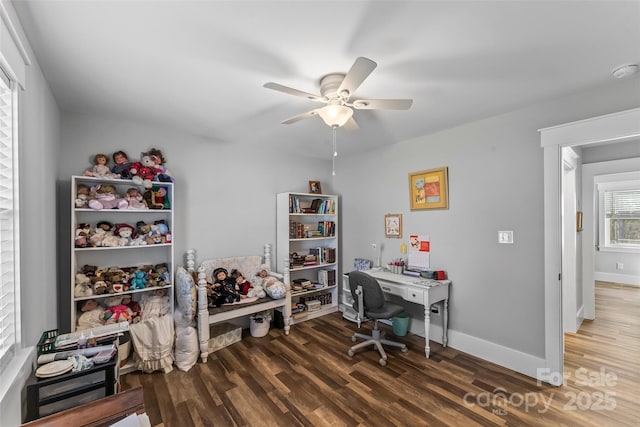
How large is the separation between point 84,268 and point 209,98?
6.14 feet

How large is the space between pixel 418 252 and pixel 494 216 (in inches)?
35.6

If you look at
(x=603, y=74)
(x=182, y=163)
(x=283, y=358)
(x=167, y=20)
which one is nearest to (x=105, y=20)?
(x=167, y=20)

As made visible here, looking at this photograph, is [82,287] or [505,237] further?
[505,237]

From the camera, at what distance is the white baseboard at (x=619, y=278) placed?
5098 millimetres

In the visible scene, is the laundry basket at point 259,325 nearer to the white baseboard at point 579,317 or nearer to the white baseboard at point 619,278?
the white baseboard at point 579,317

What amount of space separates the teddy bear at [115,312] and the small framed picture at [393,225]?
9.48 feet

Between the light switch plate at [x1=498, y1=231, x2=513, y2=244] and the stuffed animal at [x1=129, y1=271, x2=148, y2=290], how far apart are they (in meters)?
3.38

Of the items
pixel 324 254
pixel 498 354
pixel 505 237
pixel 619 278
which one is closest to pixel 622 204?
pixel 619 278

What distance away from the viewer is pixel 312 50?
1.57 meters

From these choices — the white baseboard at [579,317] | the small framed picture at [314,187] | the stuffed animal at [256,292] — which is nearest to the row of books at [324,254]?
the small framed picture at [314,187]

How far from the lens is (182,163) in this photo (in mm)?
3053

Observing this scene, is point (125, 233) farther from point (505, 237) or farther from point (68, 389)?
point (505, 237)

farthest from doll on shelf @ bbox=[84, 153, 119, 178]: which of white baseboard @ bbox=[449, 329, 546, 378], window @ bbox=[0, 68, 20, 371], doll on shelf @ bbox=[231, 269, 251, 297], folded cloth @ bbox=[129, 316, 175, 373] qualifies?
white baseboard @ bbox=[449, 329, 546, 378]

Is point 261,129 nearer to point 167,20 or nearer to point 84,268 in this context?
point 167,20
